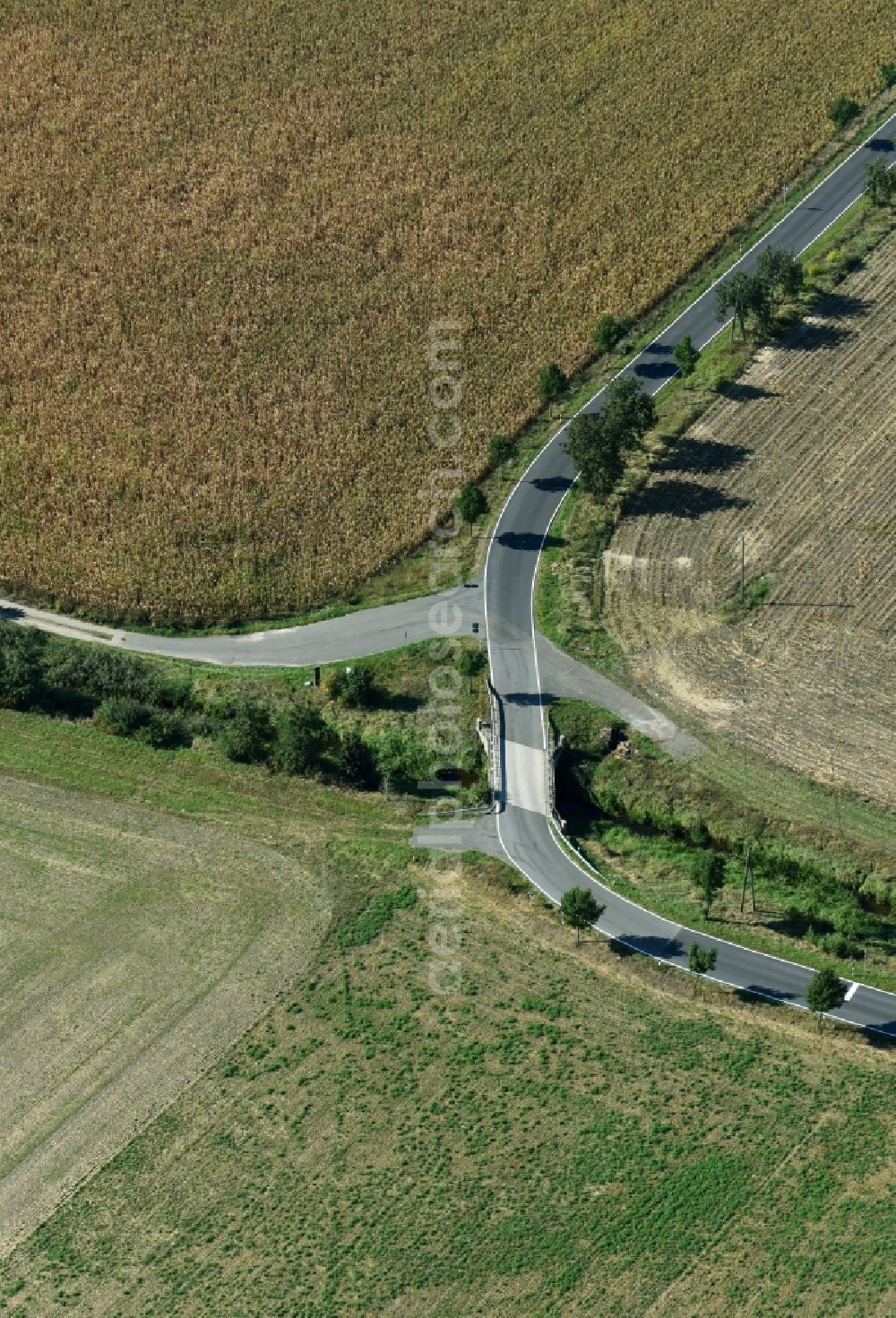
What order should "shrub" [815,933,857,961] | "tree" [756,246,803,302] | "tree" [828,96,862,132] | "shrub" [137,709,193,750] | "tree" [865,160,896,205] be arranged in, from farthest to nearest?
1. "tree" [828,96,862,132]
2. "tree" [865,160,896,205]
3. "tree" [756,246,803,302]
4. "shrub" [137,709,193,750]
5. "shrub" [815,933,857,961]

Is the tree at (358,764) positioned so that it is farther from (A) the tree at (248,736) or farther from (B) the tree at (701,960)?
(B) the tree at (701,960)

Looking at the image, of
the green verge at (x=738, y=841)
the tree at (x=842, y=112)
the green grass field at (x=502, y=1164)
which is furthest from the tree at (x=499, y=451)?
the tree at (x=842, y=112)

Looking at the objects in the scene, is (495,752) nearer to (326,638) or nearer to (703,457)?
(326,638)

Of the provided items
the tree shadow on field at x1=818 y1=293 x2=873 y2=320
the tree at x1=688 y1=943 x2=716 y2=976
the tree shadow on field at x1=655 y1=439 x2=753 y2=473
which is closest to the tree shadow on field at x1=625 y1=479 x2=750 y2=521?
the tree shadow on field at x1=655 y1=439 x2=753 y2=473

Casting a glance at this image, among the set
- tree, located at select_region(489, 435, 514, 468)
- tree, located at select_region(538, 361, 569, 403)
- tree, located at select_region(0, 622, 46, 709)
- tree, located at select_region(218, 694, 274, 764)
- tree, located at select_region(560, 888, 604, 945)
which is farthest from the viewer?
tree, located at select_region(538, 361, 569, 403)

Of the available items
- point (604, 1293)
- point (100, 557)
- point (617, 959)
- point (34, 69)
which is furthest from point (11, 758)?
point (34, 69)

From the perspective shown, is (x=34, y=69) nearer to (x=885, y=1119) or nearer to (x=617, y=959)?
(x=617, y=959)

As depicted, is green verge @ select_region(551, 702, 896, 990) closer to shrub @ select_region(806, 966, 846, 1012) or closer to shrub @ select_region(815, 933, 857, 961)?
shrub @ select_region(815, 933, 857, 961)
